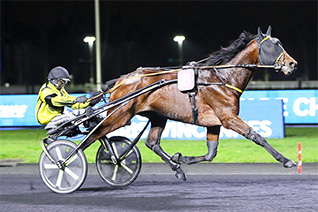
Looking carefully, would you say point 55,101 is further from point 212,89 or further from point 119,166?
point 212,89

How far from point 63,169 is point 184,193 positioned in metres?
1.60

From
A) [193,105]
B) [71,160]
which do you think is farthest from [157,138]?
[71,160]

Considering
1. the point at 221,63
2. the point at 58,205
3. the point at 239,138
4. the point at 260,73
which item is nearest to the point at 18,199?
the point at 58,205

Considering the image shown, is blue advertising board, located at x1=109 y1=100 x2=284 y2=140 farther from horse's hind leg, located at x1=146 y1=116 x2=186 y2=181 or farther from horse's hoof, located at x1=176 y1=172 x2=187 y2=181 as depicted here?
horse's hoof, located at x1=176 y1=172 x2=187 y2=181

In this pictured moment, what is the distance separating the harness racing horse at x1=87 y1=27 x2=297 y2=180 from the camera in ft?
24.5

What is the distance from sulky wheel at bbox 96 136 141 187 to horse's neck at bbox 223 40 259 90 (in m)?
1.61

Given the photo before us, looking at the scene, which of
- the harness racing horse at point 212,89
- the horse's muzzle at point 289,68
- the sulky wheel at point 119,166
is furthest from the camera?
the sulky wheel at point 119,166

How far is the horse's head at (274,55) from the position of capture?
7.36 meters

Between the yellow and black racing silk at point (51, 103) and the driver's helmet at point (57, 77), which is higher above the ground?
the driver's helmet at point (57, 77)

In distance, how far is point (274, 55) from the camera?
24.3 ft

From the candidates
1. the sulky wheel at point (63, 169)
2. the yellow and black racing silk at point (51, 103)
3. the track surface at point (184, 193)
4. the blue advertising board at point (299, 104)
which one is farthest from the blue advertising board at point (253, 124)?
the sulky wheel at point (63, 169)

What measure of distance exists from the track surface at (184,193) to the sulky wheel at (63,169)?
134 mm

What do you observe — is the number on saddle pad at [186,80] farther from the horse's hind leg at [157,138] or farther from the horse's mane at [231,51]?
the horse's hind leg at [157,138]

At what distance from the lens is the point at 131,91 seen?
25.4 feet
